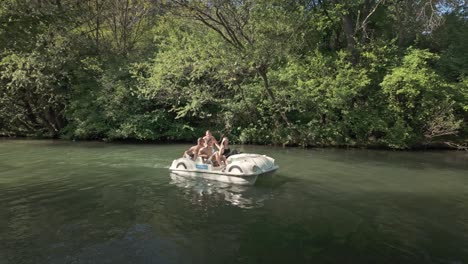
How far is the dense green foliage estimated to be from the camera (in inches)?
770

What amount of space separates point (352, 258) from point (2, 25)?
8.08 metres

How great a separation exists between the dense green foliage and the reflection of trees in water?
29.6 feet

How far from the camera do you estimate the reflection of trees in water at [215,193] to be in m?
9.76

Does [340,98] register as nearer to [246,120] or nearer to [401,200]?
[246,120]

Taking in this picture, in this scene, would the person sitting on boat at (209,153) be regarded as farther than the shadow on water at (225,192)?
Yes

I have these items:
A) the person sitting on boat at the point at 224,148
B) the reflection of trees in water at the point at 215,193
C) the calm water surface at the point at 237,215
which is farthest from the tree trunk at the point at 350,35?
the reflection of trees in water at the point at 215,193

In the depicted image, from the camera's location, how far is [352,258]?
20.9 ft

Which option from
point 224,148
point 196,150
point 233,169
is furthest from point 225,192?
point 196,150

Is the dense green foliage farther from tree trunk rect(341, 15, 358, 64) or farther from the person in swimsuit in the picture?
the person in swimsuit

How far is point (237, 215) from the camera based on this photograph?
28.4 ft

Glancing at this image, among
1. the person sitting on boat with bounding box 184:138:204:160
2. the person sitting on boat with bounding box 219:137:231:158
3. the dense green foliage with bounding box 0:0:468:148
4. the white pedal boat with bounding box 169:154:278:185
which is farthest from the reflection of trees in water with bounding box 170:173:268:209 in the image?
the dense green foliage with bounding box 0:0:468:148

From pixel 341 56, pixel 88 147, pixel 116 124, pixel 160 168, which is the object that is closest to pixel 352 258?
pixel 160 168

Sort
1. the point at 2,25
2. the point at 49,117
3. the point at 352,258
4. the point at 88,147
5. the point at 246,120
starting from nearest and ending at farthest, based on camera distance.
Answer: the point at 352,258 < the point at 2,25 < the point at 88,147 < the point at 246,120 < the point at 49,117

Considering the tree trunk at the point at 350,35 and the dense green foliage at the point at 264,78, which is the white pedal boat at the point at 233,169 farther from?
the tree trunk at the point at 350,35
